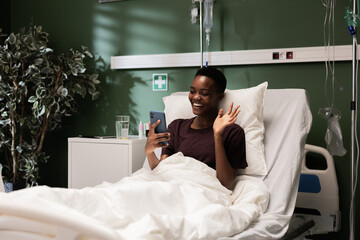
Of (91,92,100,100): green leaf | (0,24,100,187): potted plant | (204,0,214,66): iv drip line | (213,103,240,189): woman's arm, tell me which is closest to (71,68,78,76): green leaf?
(0,24,100,187): potted plant

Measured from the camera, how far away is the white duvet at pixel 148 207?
3.36 feet

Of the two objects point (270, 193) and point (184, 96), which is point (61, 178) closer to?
point (184, 96)

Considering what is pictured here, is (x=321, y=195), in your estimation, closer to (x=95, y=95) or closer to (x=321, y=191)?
(x=321, y=191)

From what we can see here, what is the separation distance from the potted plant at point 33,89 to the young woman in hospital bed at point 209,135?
4.40ft

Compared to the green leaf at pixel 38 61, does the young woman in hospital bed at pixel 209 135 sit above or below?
below

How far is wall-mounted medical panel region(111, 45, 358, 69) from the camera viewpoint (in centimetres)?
288

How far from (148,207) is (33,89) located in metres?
2.28

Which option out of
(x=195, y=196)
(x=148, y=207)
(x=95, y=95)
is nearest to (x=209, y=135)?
(x=195, y=196)

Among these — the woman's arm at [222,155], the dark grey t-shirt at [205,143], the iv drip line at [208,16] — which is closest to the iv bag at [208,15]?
the iv drip line at [208,16]

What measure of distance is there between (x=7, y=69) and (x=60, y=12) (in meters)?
0.80

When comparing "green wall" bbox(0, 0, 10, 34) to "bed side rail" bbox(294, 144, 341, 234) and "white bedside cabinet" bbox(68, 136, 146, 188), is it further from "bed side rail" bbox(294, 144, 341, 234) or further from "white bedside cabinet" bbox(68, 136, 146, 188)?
"bed side rail" bbox(294, 144, 341, 234)

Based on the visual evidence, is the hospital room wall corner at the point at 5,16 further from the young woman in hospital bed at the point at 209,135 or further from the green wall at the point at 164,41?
the young woman in hospital bed at the point at 209,135

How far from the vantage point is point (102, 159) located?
3.09 metres

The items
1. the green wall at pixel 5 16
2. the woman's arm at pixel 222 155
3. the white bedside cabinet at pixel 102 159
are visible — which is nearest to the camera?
the woman's arm at pixel 222 155
